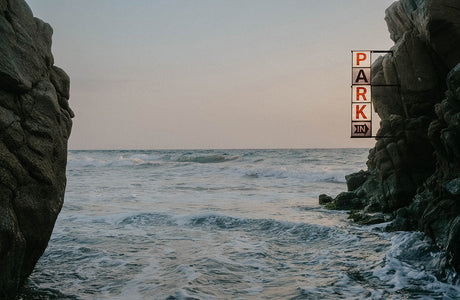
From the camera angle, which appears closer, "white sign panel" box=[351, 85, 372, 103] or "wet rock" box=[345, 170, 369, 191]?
"white sign panel" box=[351, 85, 372, 103]

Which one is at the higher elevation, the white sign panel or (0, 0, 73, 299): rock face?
the white sign panel

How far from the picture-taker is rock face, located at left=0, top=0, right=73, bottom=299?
23.8 ft

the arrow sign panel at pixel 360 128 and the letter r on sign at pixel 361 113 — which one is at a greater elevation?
the letter r on sign at pixel 361 113

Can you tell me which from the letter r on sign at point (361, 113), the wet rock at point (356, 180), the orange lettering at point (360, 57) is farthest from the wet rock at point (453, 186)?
the wet rock at point (356, 180)

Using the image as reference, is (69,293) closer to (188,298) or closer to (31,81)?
(188,298)

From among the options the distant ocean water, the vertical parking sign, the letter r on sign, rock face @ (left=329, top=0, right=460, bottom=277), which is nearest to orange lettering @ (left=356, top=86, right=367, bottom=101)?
the vertical parking sign

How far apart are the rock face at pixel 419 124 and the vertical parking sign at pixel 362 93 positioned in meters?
0.67

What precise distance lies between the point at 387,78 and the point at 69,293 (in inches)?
688

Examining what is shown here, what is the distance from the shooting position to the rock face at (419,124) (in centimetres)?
1278

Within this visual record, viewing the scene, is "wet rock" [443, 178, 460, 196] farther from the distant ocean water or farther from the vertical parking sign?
the vertical parking sign

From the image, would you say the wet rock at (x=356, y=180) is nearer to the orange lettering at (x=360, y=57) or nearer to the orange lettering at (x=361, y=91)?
the orange lettering at (x=361, y=91)

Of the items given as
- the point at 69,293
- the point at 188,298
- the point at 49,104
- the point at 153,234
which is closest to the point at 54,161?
the point at 49,104

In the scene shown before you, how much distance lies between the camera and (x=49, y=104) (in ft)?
29.0

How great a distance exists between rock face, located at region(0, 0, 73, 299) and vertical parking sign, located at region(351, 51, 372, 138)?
16529mm
